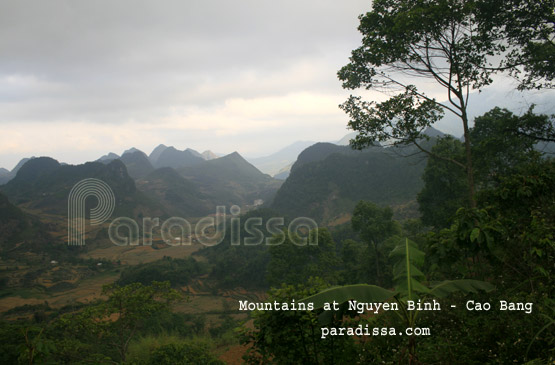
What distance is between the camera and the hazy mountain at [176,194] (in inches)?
3329

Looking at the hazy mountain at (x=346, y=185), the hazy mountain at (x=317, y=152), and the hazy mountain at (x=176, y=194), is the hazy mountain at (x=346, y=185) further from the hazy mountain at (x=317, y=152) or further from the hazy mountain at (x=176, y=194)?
the hazy mountain at (x=176, y=194)

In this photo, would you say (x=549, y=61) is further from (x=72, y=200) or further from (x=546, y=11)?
(x=72, y=200)

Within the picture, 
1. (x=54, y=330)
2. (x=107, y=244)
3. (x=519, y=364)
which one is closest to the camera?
(x=519, y=364)

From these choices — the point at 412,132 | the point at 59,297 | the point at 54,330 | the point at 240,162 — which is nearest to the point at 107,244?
the point at 59,297

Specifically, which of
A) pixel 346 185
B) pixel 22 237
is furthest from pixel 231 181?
pixel 22 237

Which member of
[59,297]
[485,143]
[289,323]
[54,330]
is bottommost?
[59,297]

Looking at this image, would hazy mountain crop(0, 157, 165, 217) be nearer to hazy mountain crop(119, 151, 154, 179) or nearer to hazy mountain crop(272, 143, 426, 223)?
hazy mountain crop(272, 143, 426, 223)

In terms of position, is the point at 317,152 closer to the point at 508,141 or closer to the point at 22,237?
the point at 22,237

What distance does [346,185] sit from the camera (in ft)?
176

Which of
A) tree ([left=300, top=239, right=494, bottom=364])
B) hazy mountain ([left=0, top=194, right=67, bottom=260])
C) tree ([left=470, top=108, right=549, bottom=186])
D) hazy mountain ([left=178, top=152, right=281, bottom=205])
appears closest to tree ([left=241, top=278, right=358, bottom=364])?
tree ([left=300, top=239, right=494, bottom=364])

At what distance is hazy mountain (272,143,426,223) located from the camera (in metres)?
46.4

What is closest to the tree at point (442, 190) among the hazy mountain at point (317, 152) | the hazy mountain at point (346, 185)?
the hazy mountain at point (346, 185)

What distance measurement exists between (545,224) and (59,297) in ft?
121

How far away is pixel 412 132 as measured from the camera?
277 inches
